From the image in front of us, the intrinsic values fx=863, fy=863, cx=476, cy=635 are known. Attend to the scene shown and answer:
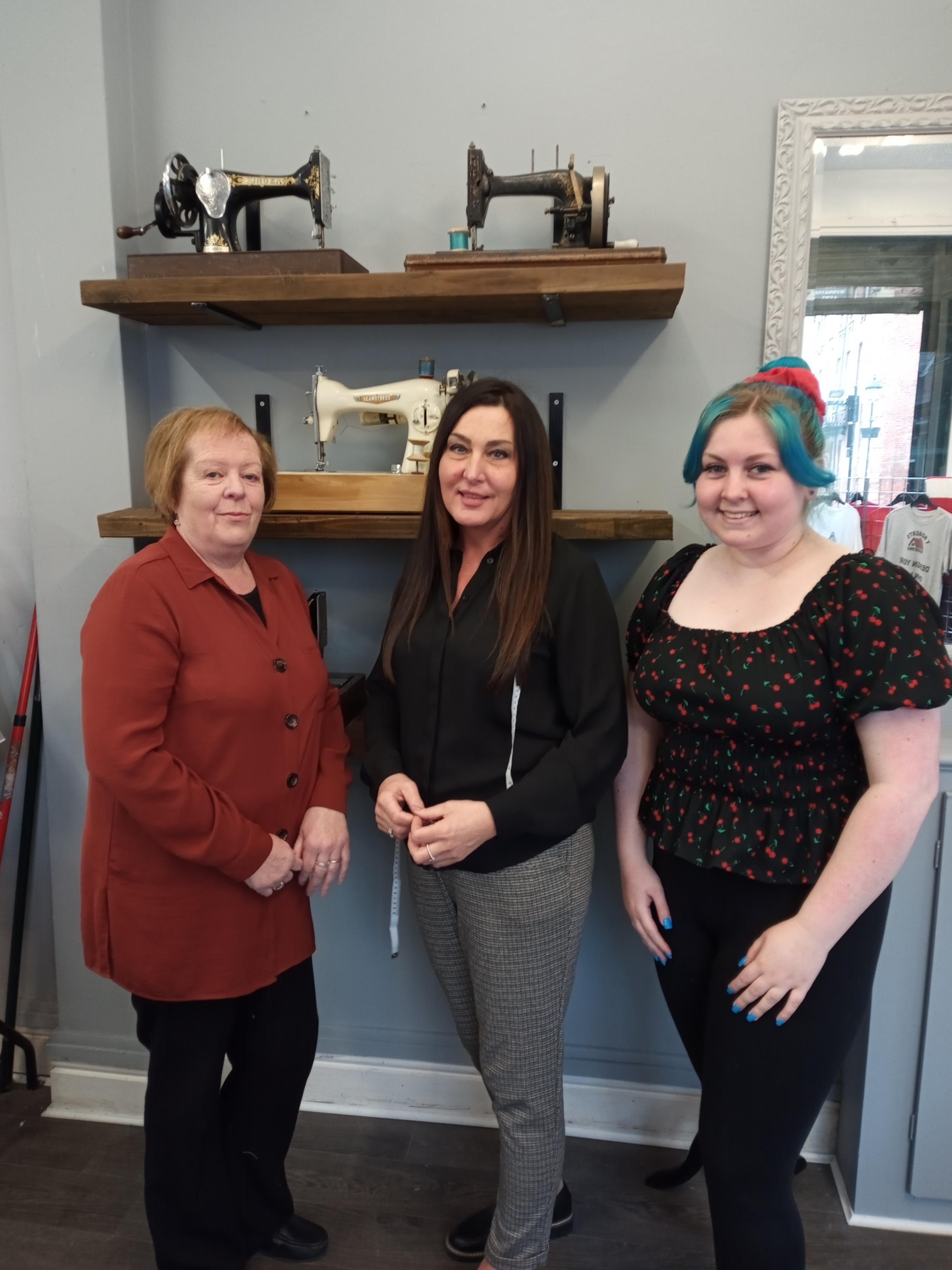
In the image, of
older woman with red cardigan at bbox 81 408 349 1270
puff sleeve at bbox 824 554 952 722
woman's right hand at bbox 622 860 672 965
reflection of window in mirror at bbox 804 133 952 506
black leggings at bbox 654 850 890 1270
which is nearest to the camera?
puff sleeve at bbox 824 554 952 722

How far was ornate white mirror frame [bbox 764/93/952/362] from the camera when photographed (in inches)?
65.4

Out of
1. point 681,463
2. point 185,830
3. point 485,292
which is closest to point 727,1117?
point 185,830

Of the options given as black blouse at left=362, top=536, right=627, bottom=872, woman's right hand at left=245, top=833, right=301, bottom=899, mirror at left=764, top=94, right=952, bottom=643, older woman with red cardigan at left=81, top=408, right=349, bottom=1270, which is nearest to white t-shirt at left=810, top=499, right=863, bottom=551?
mirror at left=764, top=94, right=952, bottom=643

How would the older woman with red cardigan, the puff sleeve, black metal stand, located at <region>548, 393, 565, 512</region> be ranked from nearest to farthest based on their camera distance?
the puff sleeve → the older woman with red cardigan → black metal stand, located at <region>548, 393, 565, 512</region>

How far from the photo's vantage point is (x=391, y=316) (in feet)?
5.94

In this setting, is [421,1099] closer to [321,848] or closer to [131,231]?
[321,848]

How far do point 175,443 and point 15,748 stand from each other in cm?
102

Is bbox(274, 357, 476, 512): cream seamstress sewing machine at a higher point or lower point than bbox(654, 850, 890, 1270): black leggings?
higher

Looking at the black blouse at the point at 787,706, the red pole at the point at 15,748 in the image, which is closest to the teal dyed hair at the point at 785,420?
the black blouse at the point at 787,706

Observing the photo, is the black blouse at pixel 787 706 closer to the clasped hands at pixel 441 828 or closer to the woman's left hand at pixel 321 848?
the clasped hands at pixel 441 828

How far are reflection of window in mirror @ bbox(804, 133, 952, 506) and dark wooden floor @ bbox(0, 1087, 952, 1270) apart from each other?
1.51 meters

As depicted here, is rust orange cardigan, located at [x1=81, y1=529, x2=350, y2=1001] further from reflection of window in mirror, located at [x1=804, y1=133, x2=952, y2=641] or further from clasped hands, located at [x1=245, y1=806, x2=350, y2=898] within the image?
reflection of window in mirror, located at [x1=804, y1=133, x2=952, y2=641]

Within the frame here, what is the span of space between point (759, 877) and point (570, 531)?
71 cm

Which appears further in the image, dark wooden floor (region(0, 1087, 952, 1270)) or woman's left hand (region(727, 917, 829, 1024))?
dark wooden floor (region(0, 1087, 952, 1270))
